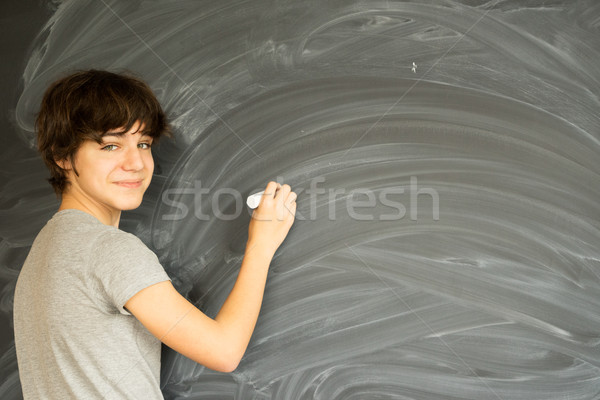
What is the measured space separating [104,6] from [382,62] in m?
0.72

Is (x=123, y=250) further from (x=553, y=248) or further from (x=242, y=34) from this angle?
(x=553, y=248)

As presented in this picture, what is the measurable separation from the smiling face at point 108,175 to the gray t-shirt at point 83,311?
0.24ft

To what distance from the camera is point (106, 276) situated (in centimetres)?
83

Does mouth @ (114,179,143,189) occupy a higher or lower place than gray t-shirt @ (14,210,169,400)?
higher

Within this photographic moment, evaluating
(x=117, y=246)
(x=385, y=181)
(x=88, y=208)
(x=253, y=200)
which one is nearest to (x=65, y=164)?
(x=88, y=208)

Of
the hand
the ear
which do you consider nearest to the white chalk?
the hand

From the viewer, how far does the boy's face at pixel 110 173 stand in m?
0.97

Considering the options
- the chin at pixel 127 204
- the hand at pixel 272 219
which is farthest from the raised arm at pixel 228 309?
the chin at pixel 127 204

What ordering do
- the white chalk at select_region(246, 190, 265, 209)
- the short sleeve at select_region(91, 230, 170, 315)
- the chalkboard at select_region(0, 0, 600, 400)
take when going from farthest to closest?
1. the white chalk at select_region(246, 190, 265, 209)
2. the chalkboard at select_region(0, 0, 600, 400)
3. the short sleeve at select_region(91, 230, 170, 315)

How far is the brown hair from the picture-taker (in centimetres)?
95

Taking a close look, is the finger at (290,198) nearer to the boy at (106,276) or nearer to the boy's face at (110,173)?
the boy at (106,276)

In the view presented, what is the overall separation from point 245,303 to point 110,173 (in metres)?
0.39

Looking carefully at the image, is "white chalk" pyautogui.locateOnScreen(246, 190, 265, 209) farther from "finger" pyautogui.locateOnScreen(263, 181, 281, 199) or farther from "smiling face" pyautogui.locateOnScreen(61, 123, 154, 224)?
"smiling face" pyautogui.locateOnScreen(61, 123, 154, 224)

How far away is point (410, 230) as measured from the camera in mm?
1010
